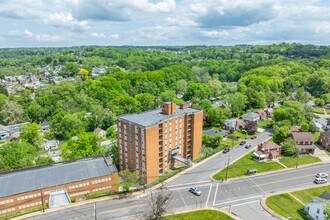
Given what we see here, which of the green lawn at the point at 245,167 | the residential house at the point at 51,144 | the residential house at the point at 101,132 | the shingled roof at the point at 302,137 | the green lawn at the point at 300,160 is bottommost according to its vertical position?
the residential house at the point at 51,144

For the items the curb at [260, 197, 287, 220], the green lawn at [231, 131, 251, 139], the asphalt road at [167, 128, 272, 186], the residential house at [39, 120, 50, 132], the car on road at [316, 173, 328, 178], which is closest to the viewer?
the curb at [260, 197, 287, 220]

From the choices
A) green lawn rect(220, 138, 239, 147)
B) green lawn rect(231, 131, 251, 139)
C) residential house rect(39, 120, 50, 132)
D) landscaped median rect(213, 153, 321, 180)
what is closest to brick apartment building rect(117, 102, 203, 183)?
landscaped median rect(213, 153, 321, 180)

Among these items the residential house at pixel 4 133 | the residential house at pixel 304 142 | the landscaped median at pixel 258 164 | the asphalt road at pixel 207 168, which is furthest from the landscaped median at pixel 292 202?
the residential house at pixel 4 133

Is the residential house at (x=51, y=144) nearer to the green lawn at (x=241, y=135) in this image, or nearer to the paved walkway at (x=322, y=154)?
the green lawn at (x=241, y=135)

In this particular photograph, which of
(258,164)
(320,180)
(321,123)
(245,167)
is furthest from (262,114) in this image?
(320,180)

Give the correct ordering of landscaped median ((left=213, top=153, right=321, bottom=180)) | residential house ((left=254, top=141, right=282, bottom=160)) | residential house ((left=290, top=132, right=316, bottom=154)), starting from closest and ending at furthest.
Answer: landscaped median ((left=213, top=153, right=321, bottom=180)), residential house ((left=254, top=141, right=282, bottom=160)), residential house ((left=290, top=132, right=316, bottom=154))

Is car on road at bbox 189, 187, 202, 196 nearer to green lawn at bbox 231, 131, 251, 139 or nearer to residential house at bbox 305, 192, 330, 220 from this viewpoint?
residential house at bbox 305, 192, 330, 220
